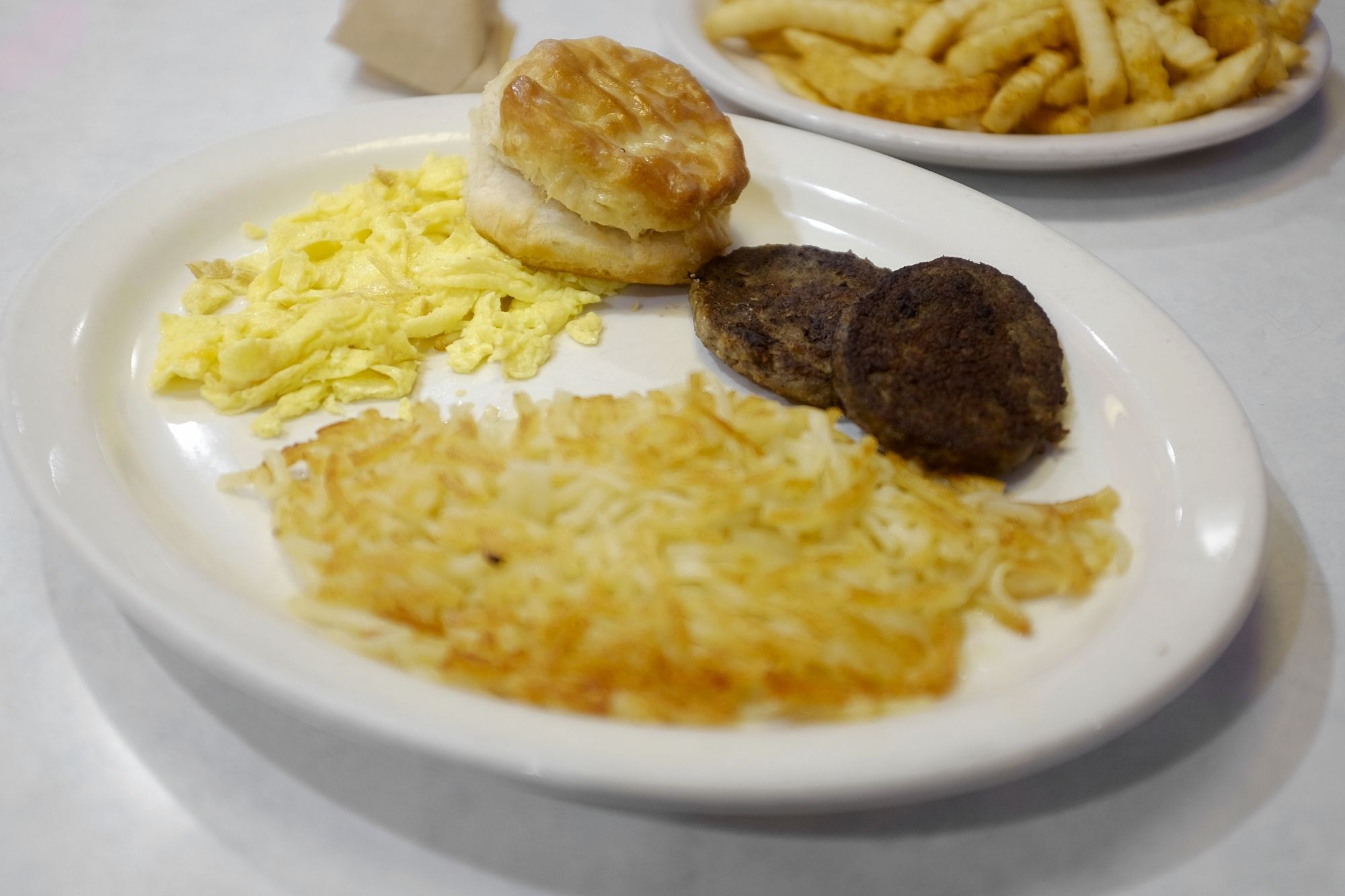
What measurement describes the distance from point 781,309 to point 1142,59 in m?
2.06

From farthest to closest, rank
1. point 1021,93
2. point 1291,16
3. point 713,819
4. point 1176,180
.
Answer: point 1291,16 → point 1176,180 → point 1021,93 → point 713,819

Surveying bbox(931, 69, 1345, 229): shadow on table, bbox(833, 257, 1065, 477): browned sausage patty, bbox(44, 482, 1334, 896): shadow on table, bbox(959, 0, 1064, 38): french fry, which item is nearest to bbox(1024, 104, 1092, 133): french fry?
bbox(931, 69, 1345, 229): shadow on table

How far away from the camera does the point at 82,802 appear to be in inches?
82.9

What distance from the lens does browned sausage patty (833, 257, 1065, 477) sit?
2.56m

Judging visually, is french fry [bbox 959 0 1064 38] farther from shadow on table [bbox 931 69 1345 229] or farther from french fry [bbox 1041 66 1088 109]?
shadow on table [bbox 931 69 1345 229]

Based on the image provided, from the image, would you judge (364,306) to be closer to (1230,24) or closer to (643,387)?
(643,387)

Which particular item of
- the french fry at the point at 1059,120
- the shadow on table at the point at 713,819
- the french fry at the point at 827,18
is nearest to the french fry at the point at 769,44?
the french fry at the point at 827,18

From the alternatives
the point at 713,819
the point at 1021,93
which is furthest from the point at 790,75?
the point at 713,819

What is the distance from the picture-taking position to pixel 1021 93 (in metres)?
3.81

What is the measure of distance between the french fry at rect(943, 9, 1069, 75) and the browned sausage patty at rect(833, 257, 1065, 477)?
1.40 m

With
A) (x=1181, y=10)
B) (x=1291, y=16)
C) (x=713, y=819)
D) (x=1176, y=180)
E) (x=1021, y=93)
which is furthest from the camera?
(x=1291, y=16)

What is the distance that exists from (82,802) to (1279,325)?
3.80 m

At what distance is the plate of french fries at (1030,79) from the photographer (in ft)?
12.5

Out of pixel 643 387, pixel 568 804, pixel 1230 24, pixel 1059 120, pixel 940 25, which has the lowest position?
pixel 568 804
